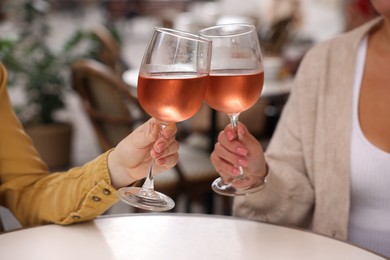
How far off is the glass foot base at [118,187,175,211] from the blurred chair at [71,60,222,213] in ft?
5.14

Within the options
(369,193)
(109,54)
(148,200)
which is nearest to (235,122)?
(148,200)

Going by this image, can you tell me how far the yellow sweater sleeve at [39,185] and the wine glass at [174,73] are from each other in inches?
10.6

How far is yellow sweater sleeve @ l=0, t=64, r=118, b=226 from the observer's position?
1386 mm

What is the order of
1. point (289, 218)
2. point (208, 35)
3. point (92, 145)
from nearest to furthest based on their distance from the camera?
point (208, 35)
point (289, 218)
point (92, 145)

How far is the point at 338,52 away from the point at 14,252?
1.01m

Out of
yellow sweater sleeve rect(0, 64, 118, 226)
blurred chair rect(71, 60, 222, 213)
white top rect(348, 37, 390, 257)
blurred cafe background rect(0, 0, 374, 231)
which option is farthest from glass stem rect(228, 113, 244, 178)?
blurred chair rect(71, 60, 222, 213)

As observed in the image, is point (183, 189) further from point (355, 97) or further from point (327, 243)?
point (327, 243)

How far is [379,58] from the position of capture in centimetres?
181

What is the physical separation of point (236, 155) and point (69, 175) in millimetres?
346

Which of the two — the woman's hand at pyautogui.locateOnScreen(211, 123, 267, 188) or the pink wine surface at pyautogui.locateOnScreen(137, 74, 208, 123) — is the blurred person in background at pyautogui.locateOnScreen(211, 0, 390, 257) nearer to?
the woman's hand at pyautogui.locateOnScreen(211, 123, 267, 188)

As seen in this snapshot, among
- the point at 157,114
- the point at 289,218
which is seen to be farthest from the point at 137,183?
the point at 289,218

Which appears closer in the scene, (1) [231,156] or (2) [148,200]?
(2) [148,200]

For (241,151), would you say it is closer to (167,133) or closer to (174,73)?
(167,133)

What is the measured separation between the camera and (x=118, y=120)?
2971 mm
